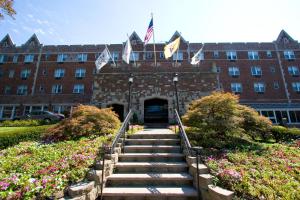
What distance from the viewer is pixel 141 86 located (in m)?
18.1

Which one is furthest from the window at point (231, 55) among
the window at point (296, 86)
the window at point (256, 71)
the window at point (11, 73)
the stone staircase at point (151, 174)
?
the window at point (11, 73)

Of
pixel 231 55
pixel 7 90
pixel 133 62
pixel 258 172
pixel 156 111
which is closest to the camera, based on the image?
pixel 258 172

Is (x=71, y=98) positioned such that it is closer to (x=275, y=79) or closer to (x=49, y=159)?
(x=49, y=159)

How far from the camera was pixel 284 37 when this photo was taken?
34.9 meters

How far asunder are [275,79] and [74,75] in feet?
119

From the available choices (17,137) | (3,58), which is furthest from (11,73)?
(17,137)

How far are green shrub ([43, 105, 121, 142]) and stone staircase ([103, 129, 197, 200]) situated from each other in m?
2.65

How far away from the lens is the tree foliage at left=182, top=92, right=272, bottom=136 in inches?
336

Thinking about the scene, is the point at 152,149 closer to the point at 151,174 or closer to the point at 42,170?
the point at 151,174

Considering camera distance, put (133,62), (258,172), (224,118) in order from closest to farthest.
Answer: (258,172)
(224,118)
(133,62)

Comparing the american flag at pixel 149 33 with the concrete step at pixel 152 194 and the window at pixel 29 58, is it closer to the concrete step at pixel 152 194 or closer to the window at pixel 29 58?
the concrete step at pixel 152 194

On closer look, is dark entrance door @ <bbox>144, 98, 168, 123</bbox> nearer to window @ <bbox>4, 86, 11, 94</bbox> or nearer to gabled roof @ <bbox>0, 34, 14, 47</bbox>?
window @ <bbox>4, 86, 11, 94</bbox>

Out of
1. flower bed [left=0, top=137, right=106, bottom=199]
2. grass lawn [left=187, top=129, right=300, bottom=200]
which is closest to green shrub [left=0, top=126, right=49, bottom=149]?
flower bed [left=0, top=137, right=106, bottom=199]

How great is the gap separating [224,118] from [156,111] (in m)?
10.0
